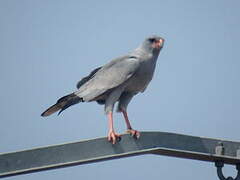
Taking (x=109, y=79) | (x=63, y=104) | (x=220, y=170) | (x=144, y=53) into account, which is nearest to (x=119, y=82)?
(x=109, y=79)

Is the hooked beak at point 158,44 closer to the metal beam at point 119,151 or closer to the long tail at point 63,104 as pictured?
the long tail at point 63,104

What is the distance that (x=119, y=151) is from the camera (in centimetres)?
541

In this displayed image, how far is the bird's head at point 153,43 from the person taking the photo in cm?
893

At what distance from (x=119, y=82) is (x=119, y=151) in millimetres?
3127

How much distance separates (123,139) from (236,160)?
1.19 m

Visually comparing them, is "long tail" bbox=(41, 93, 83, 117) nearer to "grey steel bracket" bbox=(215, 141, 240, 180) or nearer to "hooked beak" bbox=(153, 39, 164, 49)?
"hooked beak" bbox=(153, 39, 164, 49)

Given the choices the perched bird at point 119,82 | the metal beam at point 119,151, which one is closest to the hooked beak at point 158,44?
the perched bird at point 119,82

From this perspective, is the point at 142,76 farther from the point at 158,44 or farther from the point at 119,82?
the point at 158,44

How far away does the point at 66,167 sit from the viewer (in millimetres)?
5121

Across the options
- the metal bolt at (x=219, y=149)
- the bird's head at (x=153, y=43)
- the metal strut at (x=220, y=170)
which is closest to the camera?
the metal strut at (x=220, y=170)

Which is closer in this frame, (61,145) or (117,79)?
(61,145)

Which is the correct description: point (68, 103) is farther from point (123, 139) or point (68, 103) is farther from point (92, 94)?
point (123, 139)

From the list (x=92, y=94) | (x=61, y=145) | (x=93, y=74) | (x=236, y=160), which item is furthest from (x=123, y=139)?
(x=93, y=74)

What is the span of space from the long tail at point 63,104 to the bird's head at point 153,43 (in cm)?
146
